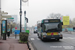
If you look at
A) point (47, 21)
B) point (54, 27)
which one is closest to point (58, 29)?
point (54, 27)

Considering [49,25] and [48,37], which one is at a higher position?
[49,25]

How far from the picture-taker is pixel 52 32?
17.8 meters

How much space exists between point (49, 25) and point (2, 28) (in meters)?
5.93

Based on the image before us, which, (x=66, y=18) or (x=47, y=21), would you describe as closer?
(x=47, y=21)

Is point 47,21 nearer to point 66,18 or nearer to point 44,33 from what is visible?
point 44,33

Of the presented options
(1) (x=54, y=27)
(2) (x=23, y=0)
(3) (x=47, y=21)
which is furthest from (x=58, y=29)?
(2) (x=23, y=0)

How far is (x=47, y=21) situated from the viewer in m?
18.2

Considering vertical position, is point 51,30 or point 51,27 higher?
point 51,27

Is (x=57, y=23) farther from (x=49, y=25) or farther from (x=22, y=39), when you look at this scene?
(x=22, y=39)

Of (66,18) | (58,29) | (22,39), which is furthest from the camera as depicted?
(66,18)

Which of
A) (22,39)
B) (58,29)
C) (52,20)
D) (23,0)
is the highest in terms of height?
(23,0)

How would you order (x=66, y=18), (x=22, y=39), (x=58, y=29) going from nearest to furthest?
(x=22, y=39)
(x=58, y=29)
(x=66, y=18)

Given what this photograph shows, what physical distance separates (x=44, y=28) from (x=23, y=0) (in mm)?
4653

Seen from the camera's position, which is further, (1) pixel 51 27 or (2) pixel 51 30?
(1) pixel 51 27
